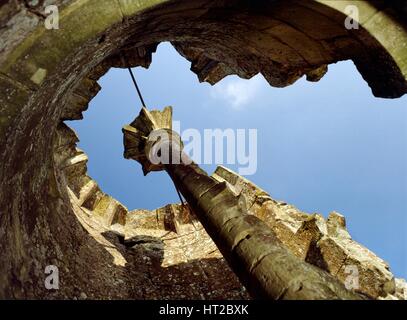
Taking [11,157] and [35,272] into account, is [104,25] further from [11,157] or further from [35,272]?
Answer: [35,272]

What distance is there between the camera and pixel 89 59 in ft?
9.70

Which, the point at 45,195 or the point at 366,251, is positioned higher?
the point at 45,195

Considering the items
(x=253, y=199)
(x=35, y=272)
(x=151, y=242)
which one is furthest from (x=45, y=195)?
(x=253, y=199)

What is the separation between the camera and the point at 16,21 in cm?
195

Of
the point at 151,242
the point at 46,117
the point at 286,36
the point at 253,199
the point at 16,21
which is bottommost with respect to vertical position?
the point at 151,242

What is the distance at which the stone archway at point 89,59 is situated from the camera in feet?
6.90

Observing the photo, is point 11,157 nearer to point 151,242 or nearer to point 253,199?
point 151,242

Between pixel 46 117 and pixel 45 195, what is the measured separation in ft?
4.92

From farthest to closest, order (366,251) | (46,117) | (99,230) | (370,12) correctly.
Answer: (99,230) < (366,251) < (46,117) < (370,12)

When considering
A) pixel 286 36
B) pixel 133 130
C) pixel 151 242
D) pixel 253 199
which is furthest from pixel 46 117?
pixel 253 199

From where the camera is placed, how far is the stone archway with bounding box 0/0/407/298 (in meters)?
2.10

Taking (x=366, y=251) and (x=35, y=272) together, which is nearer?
(x=35, y=272)

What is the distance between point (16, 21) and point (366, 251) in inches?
211

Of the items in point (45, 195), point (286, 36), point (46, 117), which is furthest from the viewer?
point (45, 195)
